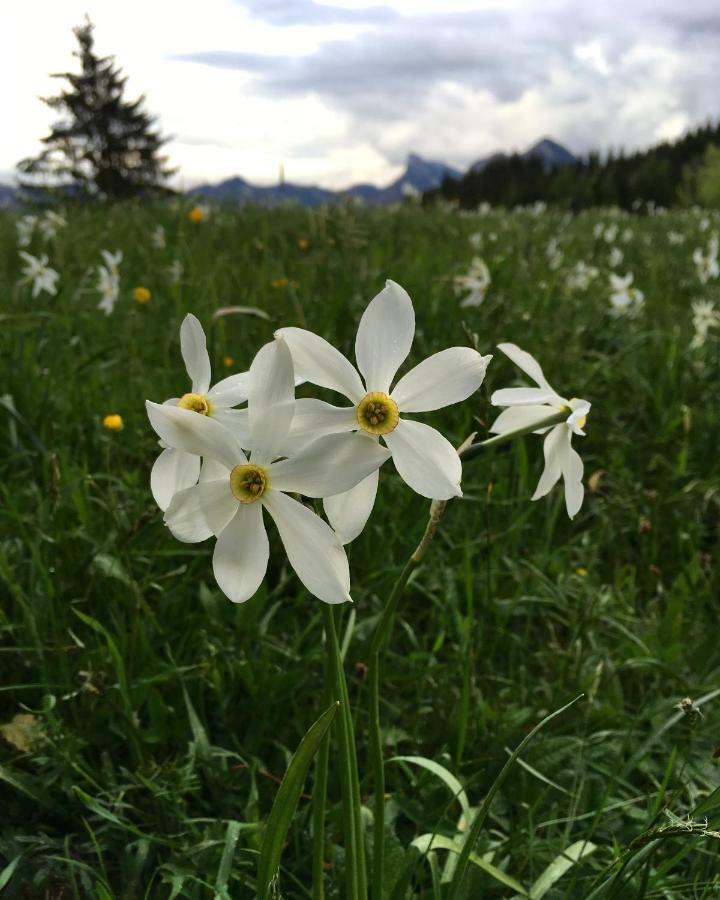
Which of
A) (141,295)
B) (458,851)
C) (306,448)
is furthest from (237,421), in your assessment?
(141,295)

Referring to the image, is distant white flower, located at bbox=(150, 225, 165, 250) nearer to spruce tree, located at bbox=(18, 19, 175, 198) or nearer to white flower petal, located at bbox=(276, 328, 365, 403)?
white flower petal, located at bbox=(276, 328, 365, 403)

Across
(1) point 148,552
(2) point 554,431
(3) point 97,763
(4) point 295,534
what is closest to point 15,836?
(3) point 97,763

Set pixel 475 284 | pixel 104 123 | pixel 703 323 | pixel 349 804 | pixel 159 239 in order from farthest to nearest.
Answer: pixel 104 123 < pixel 159 239 < pixel 703 323 < pixel 475 284 < pixel 349 804

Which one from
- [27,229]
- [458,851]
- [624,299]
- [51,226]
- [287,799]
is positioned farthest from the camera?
[27,229]

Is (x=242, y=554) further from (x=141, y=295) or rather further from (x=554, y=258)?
(x=554, y=258)

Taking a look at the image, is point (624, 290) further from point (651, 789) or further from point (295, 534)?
point (295, 534)

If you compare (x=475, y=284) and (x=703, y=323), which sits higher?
(x=475, y=284)

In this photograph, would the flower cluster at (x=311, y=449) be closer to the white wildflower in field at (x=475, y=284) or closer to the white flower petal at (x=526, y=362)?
the white flower petal at (x=526, y=362)
